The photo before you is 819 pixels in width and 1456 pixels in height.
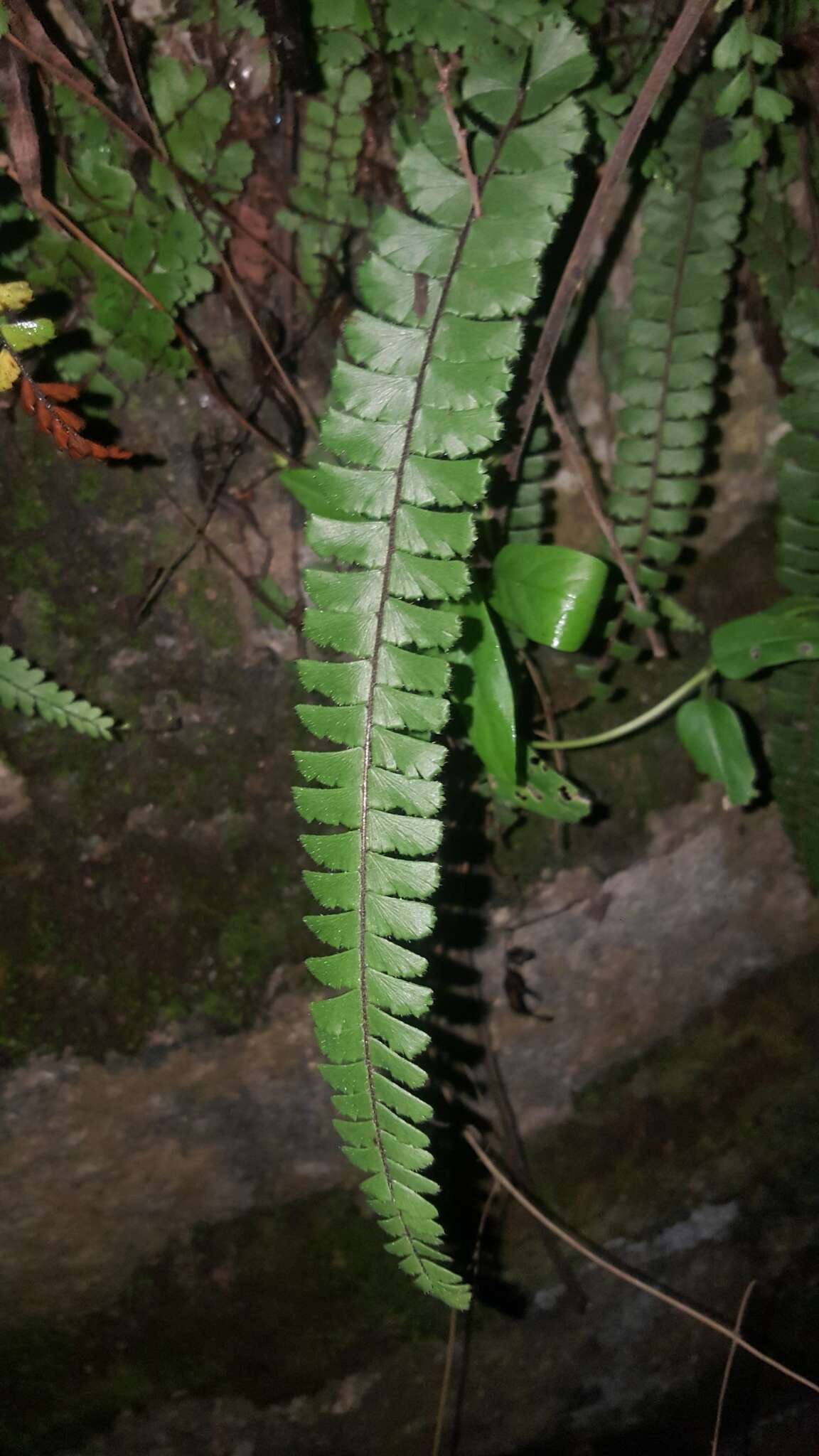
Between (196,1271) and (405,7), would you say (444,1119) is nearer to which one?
(196,1271)

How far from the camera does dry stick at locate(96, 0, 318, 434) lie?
59.1 inches

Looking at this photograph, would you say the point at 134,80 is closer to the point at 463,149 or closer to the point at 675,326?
the point at 463,149

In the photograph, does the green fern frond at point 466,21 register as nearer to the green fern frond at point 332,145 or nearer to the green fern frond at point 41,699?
the green fern frond at point 332,145

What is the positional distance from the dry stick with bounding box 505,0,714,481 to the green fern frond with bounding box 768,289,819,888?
1.65 ft

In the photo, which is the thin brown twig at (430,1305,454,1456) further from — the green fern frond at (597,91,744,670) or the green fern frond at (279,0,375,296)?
the green fern frond at (279,0,375,296)

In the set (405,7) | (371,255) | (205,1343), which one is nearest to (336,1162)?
(205,1343)

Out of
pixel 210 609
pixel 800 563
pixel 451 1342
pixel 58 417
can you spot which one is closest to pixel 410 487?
pixel 58 417

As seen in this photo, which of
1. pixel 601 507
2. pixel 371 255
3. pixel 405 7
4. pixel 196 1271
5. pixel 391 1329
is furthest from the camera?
pixel 391 1329

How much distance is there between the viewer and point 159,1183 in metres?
1.99

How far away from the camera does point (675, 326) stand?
5.59ft

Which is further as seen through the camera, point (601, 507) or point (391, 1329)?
point (391, 1329)

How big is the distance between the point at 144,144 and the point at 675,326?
3.51 ft

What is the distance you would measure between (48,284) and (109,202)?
19 cm

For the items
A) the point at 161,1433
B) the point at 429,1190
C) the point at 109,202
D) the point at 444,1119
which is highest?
the point at 109,202
